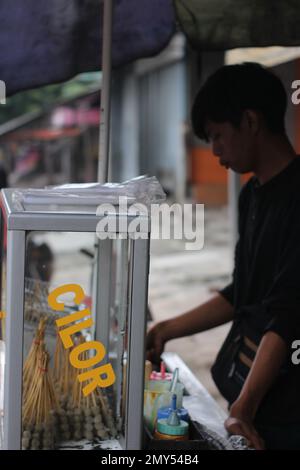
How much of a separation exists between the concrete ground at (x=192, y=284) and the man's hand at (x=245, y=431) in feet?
8.23

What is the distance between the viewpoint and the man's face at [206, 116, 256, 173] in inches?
79.0

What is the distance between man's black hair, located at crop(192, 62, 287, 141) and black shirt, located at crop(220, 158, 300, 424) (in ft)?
0.58

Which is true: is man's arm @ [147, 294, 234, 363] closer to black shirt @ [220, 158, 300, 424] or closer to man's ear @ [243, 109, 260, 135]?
black shirt @ [220, 158, 300, 424]

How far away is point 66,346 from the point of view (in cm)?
148

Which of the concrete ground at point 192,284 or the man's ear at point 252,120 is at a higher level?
the man's ear at point 252,120

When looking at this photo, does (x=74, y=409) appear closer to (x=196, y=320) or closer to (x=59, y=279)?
(x=196, y=320)

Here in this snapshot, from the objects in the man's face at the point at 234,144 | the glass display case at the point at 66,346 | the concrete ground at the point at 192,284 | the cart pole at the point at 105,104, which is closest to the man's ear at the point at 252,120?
the man's face at the point at 234,144

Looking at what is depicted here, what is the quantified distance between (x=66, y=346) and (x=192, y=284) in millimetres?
6881

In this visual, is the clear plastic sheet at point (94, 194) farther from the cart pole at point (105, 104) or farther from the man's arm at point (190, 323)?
the man's arm at point (190, 323)

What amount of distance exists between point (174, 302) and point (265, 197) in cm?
541

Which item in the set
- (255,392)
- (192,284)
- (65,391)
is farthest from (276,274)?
(192,284)

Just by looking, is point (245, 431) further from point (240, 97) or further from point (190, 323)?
point (240, 97)

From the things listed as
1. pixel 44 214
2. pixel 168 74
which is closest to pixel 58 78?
pixel 44 214

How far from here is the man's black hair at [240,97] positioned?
6.56 ft
